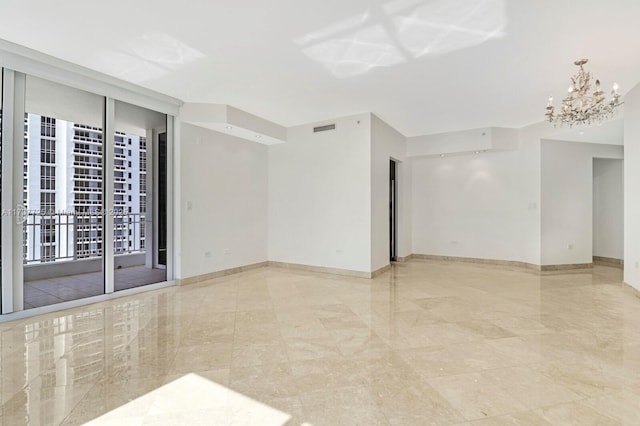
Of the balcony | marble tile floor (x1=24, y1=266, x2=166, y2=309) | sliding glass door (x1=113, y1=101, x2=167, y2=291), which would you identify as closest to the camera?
marble tile floor (x1=24, y1=266, x2=166, y2=309)

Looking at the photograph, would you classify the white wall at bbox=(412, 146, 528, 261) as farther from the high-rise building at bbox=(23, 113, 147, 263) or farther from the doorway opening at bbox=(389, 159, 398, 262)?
the high-rise building at bbox=(23, 113, 147, 263)

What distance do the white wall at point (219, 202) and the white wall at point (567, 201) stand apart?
5.68 metres

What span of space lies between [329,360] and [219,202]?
12.8 feet

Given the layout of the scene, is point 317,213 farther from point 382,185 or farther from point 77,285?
point 77,285

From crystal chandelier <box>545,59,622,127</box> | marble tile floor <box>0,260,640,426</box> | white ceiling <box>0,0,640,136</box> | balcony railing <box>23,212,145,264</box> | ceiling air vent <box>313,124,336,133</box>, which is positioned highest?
white ceiling <box>0,0,640,136</box>

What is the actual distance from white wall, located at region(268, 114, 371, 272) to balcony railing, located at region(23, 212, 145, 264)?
2.73 meters

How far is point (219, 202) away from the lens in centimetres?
575

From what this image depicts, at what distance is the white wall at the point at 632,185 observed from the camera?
4367 millimetres

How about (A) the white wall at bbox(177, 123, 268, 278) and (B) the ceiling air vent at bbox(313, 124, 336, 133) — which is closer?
(A) the white wall at bbox(177, 123, 268, 278)

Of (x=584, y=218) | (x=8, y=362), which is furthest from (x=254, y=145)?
(x=584, y=218)

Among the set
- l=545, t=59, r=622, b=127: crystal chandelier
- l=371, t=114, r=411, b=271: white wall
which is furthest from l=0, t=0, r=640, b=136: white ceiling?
l=371, t=114, r=411, b=271: white wall

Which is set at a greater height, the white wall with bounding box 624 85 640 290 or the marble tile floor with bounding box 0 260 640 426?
the white wall with bounding box 624 85 640 290

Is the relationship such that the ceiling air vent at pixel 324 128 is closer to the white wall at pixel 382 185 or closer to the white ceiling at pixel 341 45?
the white wall at pixel 382 185

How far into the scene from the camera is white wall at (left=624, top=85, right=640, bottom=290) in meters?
4.37
